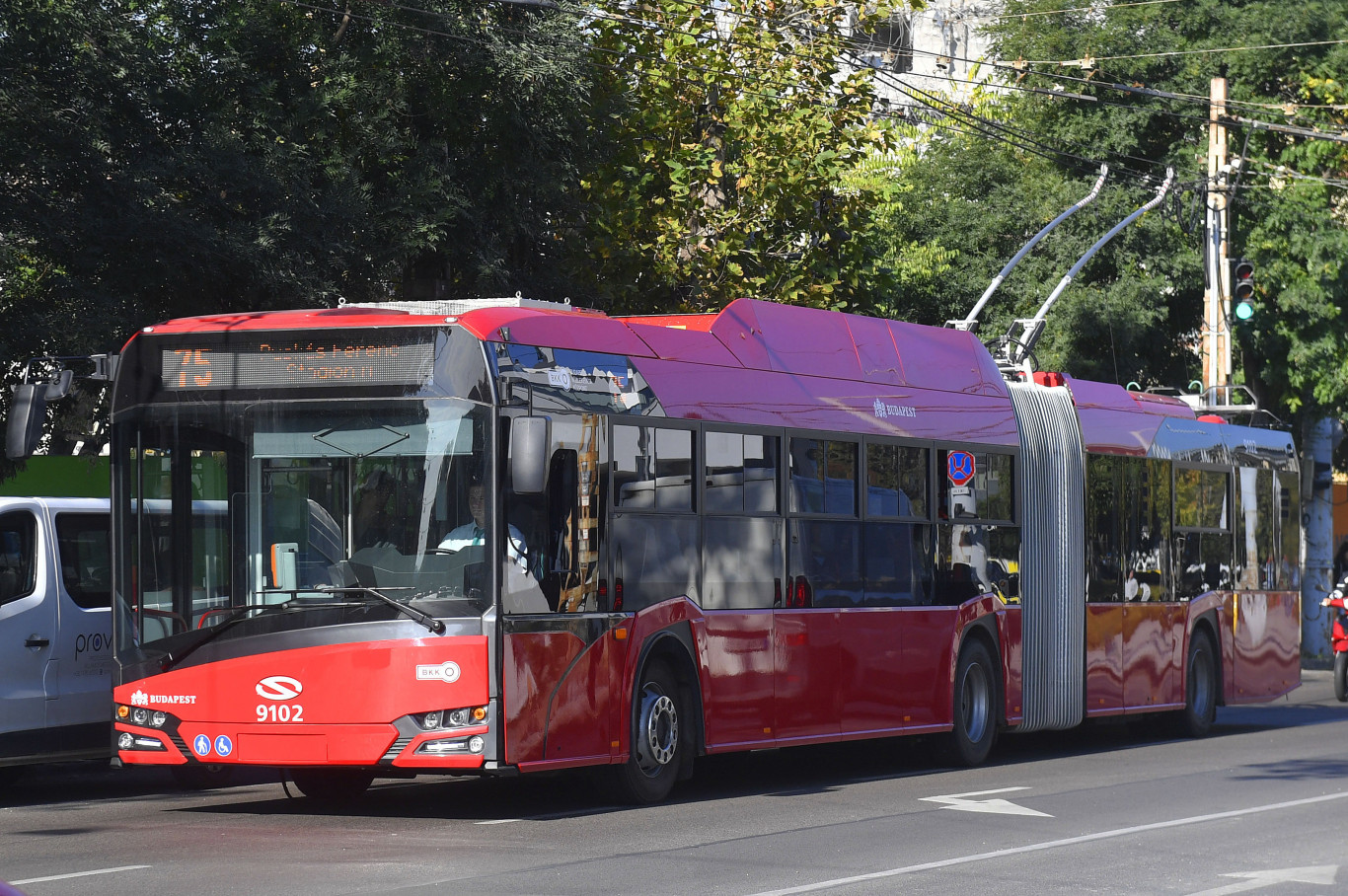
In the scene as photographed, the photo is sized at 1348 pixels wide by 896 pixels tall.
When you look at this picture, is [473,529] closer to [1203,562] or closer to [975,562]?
[975,562]

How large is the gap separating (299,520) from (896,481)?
18.0 ft

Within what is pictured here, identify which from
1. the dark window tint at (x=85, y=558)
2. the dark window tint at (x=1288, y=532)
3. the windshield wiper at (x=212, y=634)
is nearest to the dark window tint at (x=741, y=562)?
the windshield wiper at (x=212, y=634)

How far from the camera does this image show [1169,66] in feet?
109

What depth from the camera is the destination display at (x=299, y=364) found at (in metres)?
10.8

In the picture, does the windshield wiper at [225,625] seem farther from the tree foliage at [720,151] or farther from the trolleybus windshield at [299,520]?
the tree foliage at [720,151]

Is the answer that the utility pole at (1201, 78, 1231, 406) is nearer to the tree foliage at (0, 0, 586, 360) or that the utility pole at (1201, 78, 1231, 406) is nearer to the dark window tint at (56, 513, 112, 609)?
the tree foliage at (0, 0, 586, 360)

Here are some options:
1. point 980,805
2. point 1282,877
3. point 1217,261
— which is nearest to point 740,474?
point 980,805

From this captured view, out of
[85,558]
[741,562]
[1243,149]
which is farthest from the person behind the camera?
[1243,149]

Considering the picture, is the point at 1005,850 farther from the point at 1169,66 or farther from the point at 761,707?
the point at 1169,66

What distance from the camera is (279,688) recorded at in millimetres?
10719

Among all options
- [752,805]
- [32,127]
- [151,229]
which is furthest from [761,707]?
[32,127]

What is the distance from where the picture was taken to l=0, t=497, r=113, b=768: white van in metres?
12.2

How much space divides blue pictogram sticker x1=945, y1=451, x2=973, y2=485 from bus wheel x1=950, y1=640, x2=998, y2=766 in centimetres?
137

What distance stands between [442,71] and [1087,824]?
11.3 metres
